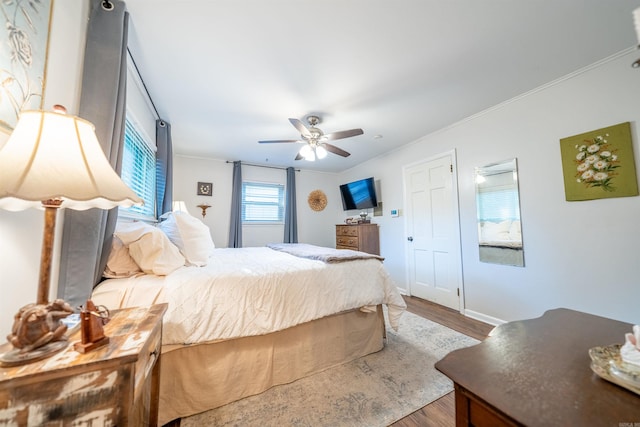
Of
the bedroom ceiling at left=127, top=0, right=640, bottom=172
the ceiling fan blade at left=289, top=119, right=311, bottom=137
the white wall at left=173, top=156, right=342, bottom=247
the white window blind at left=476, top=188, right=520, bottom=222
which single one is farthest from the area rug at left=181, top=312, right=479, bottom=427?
the white wall at left=173, top=156, right=342, bottom=247

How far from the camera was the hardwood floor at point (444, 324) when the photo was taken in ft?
4.22

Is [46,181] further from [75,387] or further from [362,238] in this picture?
[362,238]

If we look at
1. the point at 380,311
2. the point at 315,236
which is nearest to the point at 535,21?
the point at 380,311

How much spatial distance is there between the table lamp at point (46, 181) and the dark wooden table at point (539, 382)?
1165 millimetres

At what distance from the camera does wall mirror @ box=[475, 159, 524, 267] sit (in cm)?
234

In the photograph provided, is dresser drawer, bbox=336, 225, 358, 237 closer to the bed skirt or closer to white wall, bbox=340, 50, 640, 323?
white wall, bbox=340, 50, 640, 323

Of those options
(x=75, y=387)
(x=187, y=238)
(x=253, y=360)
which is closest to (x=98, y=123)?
(x=187, y=238)

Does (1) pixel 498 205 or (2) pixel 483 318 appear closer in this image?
(1) pixel 498 205

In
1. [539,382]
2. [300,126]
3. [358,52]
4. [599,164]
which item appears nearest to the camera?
[539,382]

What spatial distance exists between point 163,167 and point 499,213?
4084 mm

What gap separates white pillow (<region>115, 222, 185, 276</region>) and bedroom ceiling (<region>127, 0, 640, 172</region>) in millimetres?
1399

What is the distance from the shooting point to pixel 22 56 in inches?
31.3

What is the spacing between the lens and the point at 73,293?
1.02 metres

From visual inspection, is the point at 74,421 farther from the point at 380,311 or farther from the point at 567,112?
the point at 567,112
